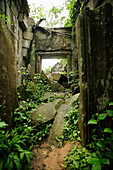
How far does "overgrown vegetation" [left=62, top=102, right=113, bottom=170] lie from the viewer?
3.91 feet

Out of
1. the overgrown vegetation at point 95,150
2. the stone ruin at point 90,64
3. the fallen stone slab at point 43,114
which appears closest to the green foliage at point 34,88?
the fallen stone slab at point 43,114

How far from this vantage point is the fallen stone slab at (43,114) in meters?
2.19

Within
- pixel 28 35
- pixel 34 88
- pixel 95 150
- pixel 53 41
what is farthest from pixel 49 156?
pixel 28 35

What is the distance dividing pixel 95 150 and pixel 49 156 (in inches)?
32.3

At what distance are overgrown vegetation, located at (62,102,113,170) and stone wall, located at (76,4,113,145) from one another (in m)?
0.12

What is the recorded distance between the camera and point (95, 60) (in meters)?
1.55

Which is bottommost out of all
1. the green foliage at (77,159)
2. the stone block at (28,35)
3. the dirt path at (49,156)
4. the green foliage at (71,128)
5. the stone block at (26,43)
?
the dirt path at (49,156)

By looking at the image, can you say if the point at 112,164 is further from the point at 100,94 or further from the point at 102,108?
the point at 100,94

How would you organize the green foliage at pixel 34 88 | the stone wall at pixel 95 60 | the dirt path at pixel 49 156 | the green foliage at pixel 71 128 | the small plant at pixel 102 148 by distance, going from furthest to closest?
the green foliage at pixel 34 88 < the green foliage at pixel 71 128 < the stone wall at pixel 95 60 < the dirt path at pixel 49 156 < the small plant at pixel 102 148

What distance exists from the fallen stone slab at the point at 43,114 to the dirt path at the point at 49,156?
53cm

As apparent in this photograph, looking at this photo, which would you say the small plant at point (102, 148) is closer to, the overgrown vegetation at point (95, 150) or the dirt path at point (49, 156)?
the overgrown vegetation at point (95, 150)

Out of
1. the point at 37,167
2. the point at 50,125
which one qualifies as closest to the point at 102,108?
the point at 50,125

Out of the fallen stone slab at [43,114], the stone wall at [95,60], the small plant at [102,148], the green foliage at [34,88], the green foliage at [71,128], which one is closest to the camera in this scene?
the small plant at [102,148]

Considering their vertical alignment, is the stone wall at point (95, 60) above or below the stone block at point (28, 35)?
below
